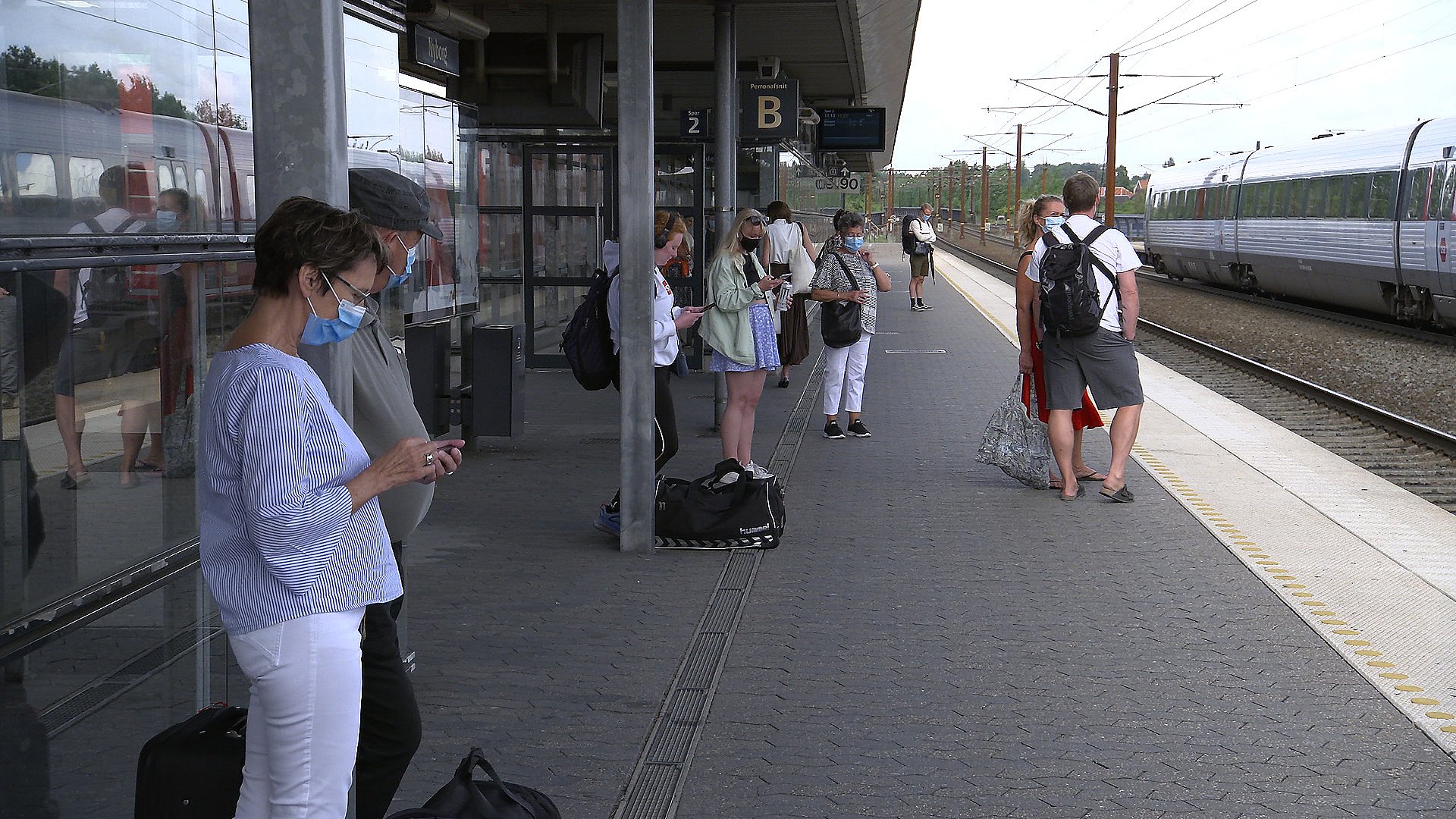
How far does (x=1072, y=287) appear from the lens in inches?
330

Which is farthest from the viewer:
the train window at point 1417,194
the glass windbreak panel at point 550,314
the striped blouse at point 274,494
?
the train window at point 1417,194

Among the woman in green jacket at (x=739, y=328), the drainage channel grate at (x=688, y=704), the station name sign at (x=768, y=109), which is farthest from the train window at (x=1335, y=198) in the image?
the drainage channel grate at (x=688, y=704)

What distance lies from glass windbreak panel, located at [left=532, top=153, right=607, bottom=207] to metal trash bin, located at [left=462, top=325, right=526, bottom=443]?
5.90 meters

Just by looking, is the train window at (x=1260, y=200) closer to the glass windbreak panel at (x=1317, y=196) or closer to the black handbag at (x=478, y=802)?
the glass windbreak panel at (x=1317, y=196)

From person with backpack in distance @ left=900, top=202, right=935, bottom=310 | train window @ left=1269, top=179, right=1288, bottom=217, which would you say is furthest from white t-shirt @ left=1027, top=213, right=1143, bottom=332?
train window @ left=1269, top=179, right=1288, bottom=217

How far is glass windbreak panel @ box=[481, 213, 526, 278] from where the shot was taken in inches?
581

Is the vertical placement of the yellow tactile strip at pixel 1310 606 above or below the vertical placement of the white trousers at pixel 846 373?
below

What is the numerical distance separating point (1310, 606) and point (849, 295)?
5044 mm

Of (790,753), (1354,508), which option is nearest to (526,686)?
(790,753)

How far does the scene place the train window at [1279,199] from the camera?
93.1 feet

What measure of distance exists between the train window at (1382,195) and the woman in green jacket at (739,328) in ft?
56.4

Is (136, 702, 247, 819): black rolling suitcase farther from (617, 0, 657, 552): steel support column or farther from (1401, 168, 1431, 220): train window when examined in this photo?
(1401, 168, 1431, 220): train window

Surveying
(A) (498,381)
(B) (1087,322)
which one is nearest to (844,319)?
(B) (1087,322)

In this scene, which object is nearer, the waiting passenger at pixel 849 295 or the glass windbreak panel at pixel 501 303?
the waiting passenger at pixel 849 295
